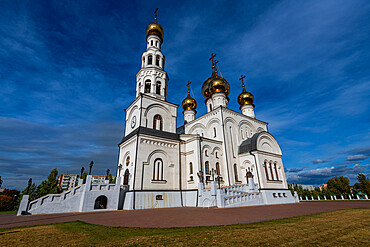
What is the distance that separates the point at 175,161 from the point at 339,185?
45.4m

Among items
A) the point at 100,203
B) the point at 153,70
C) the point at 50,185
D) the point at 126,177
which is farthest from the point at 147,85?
the point at 50,185

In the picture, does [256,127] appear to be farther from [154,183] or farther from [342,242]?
[342,242]

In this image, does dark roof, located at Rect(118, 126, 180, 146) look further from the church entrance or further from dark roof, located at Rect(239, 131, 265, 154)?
dark roof, located at Rect(239, 131, 265, 154)

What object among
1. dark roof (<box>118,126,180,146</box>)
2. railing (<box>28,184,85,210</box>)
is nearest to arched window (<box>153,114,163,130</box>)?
dark roof (<box>118,126,180,146</box>)

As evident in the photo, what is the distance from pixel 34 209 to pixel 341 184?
5722 cm

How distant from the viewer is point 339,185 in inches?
1692

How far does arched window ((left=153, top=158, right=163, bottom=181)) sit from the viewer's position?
18.7 metres

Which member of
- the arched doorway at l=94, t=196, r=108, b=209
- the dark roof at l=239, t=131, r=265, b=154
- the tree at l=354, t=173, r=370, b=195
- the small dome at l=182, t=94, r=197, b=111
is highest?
the small dome at l=182, t=94, r=197, b=111

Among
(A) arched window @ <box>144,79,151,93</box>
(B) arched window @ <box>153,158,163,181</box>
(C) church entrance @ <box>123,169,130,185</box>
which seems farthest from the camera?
(A) arched window @ <box>144,79,151,93</box>

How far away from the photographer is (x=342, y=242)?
4000 mm

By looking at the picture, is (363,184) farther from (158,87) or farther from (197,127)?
(158,87)

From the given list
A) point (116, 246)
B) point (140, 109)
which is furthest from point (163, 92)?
point (116, 246)

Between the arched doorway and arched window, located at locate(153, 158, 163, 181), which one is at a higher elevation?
arched window, located at locate(153, 158, 163, 181)

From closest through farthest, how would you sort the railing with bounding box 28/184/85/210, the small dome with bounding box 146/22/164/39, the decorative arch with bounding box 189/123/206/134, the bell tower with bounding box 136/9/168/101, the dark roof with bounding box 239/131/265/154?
the railing with bounding box 28/184/85/210 → the dark roof with bounding box 239/131/265/154 → the bell tower with bounding box 136/9/168/101 → the small dome with bounding box 146/22/164/39 → the decorative arch with bounding box 189/123/206/134
